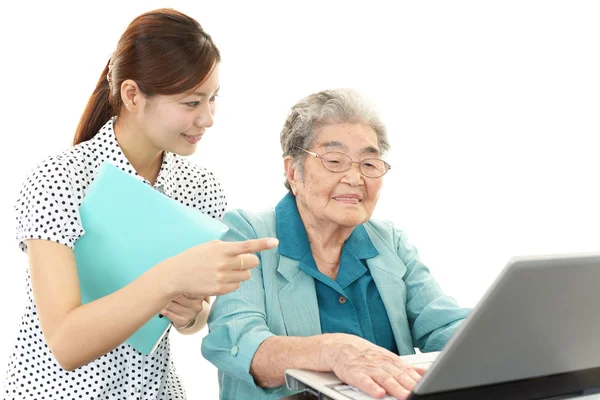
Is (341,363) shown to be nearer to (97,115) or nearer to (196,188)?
(196,188)

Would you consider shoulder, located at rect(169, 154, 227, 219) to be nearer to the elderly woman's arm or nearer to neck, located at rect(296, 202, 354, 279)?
neck, located at rect(296, 202, 354, 279)

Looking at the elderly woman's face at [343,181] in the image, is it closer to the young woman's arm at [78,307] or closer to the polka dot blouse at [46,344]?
the polka dot blouse at [46,344]

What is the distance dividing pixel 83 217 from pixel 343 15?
7.44ft

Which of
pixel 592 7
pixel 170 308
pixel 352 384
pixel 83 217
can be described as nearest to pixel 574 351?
pixel 352 384

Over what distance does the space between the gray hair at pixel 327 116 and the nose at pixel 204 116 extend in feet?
0.93

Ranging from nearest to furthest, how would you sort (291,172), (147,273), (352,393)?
(352,393) < (147,273) < (291,172)

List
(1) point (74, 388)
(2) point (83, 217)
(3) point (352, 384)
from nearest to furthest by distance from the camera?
(3) point (352, 384)
(2) point (83, 217)
(1) point (74, 388)

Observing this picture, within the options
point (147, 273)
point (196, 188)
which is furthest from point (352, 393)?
point (196, 188)

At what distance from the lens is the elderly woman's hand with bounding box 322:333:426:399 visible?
3.71ft

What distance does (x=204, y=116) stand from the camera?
1588 mm

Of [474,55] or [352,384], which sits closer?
[352,384]

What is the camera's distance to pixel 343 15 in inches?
132

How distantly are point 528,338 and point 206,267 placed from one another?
560 millimetres

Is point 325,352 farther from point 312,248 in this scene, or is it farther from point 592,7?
point 592,7
